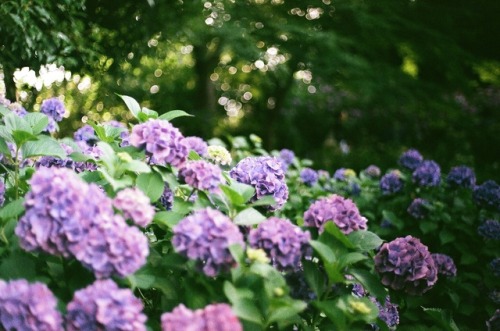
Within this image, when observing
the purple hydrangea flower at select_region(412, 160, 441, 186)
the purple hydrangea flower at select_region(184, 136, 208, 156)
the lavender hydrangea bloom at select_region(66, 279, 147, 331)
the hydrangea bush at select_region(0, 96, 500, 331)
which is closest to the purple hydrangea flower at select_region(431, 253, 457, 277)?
the hydrangea bush at select_region(0, 96, 500, 331)

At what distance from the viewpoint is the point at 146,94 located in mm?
8789

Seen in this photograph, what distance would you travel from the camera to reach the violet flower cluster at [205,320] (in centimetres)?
111

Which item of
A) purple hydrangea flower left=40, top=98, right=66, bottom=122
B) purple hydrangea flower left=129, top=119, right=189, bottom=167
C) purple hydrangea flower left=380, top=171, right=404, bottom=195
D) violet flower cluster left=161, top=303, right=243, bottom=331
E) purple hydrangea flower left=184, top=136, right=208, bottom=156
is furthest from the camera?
purple hydrangea flower left=380, top=171, right=404, bottom=195

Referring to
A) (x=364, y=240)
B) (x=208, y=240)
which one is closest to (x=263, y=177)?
(x=364, y=240)

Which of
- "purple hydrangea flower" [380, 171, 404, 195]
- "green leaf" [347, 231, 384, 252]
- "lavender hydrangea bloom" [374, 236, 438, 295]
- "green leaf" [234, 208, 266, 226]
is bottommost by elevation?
"purple hydrangea flower" [380, 171, 404, 195]

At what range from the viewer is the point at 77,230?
3.90 ft

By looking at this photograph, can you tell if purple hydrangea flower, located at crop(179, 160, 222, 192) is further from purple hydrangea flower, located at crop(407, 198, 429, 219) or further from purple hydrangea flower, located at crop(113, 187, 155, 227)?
purple hydrangea flower, located at crop(407, 198, 429, 219)

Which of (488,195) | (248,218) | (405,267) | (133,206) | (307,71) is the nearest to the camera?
(133,206)

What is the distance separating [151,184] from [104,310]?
521 millimetres

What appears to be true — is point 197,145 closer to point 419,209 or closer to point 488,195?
point 419,209

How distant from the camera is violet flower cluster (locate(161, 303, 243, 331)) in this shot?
43.7 inches

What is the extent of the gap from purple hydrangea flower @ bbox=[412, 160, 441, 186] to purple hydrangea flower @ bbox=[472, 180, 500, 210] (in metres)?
0.29

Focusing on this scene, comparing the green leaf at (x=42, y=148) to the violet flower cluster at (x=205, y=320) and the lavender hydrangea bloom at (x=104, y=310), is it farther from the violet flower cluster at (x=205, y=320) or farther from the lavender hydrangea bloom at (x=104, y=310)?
the violet flower cluster at (x=205, y=320)

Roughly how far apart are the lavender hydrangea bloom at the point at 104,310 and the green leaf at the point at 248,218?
1.46ft
